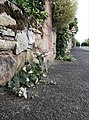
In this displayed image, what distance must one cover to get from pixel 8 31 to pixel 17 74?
699mm

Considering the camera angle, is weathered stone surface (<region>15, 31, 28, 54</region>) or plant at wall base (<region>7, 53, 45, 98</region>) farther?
weathered stone surface (<region>15, 31, 28, 54</region>)

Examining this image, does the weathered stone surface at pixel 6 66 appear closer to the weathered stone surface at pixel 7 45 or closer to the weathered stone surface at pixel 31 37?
the weathered stone surface at pixel 7 45

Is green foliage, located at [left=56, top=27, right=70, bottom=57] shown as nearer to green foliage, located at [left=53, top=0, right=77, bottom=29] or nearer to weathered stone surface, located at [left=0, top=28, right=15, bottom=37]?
green foliage, located at [left=53, top=0, right=77, bottom=29]

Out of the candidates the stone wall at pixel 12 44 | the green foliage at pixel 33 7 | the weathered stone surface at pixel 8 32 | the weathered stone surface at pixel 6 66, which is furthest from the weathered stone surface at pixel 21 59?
the green foliage at pixel 33 7

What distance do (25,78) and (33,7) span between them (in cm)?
192

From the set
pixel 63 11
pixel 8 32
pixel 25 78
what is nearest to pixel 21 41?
pixel 8 32

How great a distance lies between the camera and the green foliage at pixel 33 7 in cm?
361

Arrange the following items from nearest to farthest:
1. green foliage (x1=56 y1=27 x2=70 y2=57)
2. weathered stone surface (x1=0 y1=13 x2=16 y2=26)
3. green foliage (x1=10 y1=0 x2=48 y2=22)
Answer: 1. weathered stone surface (x1=0 y1=13 x2=16 y2=26)
2. green foliage (x1=10 y1=0 x2=48 y2=22)
3. green foliage (x1=56 y1=27 x2=70 y2=57)

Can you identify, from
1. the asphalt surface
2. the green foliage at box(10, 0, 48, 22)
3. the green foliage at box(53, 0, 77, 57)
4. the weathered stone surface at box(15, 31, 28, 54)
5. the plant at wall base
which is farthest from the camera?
the green foliage at box(53, 0, 77, 57)

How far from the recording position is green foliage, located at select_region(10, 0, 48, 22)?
3.61 meters

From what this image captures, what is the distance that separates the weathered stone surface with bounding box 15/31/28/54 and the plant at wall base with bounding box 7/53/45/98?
298mm

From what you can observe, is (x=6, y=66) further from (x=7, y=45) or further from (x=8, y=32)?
(x=8, y=32)

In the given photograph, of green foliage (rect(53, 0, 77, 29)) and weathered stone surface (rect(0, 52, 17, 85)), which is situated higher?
green foliage (rect(53, 0, 77, 29))

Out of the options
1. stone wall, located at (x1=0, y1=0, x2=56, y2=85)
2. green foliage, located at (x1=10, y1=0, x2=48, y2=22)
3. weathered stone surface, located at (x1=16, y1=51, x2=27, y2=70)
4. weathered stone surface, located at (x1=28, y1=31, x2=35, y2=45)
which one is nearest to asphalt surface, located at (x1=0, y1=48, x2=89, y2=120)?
stone wall, located at (x1=0, y1=0, x2=56, y2=85)
